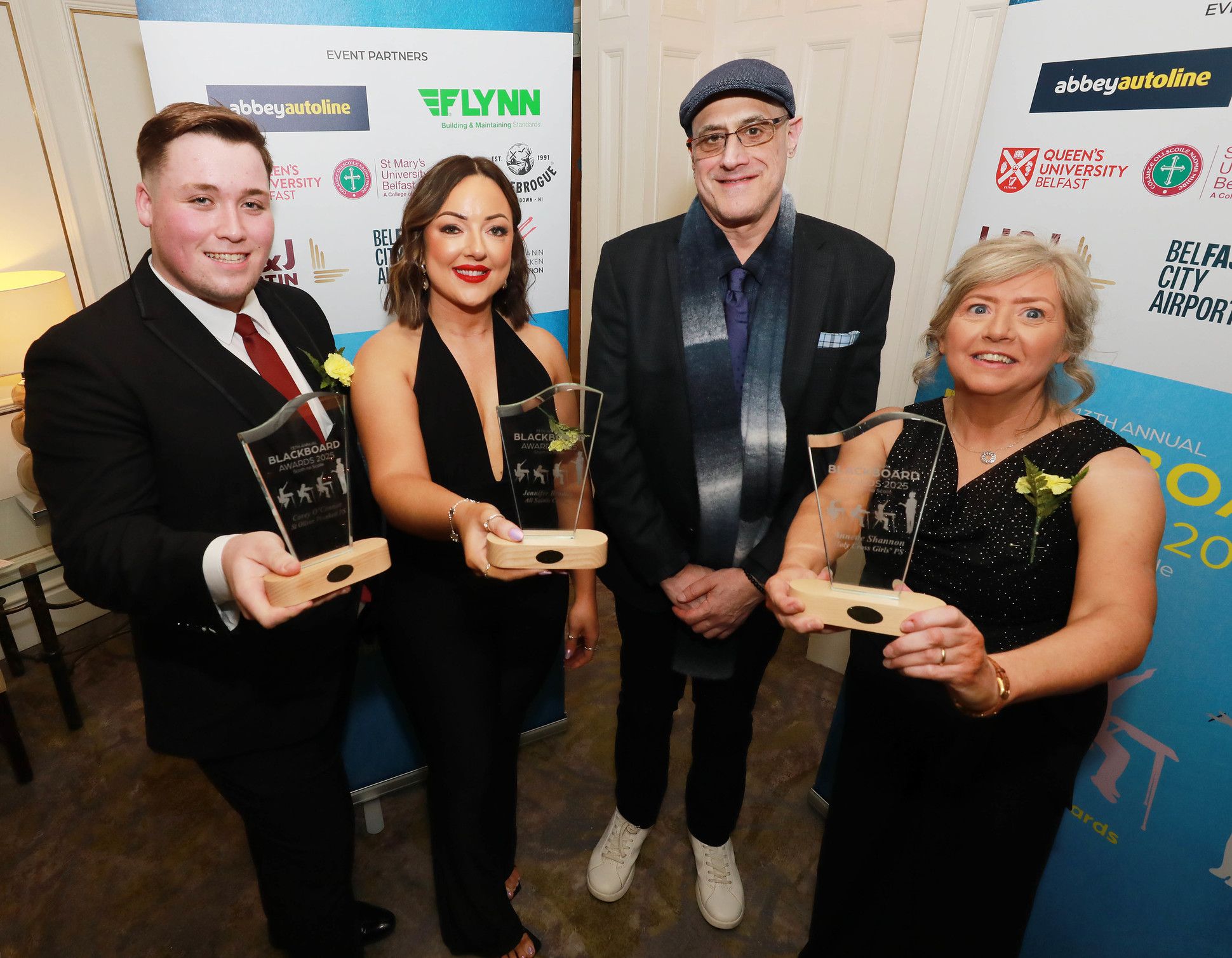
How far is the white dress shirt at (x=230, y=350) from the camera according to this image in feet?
4.14

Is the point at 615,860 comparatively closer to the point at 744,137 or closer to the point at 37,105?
the point at 744,137

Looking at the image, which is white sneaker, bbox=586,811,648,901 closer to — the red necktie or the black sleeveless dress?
the black sleeveless dress

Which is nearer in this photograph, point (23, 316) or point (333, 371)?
point (333, 371)

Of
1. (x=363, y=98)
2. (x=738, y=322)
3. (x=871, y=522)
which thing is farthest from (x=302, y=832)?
(x=363, y=98)

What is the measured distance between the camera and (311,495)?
1.40m

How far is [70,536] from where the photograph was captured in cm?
127

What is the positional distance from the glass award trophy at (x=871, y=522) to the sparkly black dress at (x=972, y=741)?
0.02m

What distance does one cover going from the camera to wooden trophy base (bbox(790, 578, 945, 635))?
1.29 metres

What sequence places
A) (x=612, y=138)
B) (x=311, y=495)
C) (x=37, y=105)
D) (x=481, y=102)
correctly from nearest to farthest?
(x=311, y=495) → (x=481, y=102) → (x=37, y=105) → (x=612, y=138)

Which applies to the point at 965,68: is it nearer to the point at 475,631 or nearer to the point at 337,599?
the point at 475,631

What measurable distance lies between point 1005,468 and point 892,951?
1.09 metres

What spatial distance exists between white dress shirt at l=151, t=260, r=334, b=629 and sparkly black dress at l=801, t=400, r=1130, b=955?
117 centimetres

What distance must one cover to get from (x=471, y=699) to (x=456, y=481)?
0.52 m

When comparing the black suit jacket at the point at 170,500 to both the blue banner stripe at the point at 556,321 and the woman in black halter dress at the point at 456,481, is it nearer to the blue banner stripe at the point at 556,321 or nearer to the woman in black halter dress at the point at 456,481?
the woman in black halter dress at the point at 456,481
